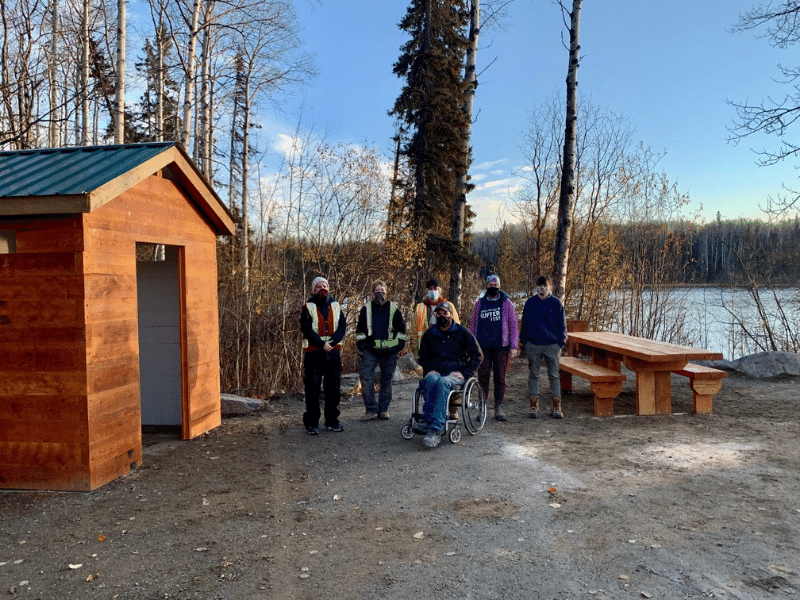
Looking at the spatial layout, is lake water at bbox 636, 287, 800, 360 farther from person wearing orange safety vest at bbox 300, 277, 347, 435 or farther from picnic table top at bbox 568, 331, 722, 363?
person wearing orange safety vest at bbox 300, 277, 347, 435

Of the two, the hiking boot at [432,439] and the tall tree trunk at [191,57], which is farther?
the tall tree trunk at [191,57]

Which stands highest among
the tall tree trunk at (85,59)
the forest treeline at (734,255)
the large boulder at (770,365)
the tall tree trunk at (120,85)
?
the tall tree trunk at (85,59)

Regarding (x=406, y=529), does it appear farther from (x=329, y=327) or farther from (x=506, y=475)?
(x=329, y=327)

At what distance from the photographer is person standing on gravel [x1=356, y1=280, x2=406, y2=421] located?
777 cm

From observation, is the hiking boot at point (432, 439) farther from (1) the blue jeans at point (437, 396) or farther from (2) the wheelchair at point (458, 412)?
(2) the wheelchair at point (458, 412)

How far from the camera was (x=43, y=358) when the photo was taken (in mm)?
5270

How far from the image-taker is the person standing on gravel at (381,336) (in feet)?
25.5

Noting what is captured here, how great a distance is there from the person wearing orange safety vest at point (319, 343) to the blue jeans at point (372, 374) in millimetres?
679

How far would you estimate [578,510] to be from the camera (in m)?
4.64

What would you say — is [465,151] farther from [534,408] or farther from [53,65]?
[53,65]

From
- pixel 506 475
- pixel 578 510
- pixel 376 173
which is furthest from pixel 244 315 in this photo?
pixel 578 510

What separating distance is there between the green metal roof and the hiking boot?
3941 mm

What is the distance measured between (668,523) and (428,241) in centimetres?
1154

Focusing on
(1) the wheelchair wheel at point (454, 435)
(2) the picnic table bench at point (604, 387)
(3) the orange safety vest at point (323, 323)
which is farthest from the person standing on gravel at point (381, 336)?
(2) the picnic table bench at point (604, 387)
